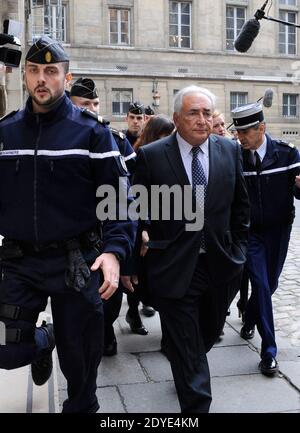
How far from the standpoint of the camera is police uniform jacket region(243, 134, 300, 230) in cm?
438

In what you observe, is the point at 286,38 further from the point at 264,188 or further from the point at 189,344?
the point at 189,344

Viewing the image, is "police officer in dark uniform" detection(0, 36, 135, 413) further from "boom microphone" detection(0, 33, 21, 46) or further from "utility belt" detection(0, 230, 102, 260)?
"boom microphone" detection(0, 33, 21, 46)

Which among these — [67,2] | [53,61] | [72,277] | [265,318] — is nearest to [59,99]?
[53,61]

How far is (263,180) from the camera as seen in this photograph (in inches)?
172

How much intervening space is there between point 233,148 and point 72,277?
124cm

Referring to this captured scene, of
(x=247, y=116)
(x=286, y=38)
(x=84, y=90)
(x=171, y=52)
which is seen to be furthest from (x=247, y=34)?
(x=286, y=38)

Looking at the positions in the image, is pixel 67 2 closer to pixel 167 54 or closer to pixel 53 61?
pixel 167 54

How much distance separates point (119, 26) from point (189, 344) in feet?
102

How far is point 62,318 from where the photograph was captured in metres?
3.01

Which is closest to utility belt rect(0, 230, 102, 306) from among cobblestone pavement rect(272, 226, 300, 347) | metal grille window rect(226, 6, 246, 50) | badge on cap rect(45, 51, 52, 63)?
badge on cap rect(45, 51, 52, 63)

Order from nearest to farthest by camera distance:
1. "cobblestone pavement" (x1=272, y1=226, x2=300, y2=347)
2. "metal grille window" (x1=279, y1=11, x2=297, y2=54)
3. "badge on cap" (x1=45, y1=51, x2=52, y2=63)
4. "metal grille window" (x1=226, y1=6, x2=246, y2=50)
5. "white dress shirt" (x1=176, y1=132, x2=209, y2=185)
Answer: "badge on cap" (x1=45, y1=51, x2=52, y2=63), "white dress shirt" (x1=176, y1=132, x2=209, y2=185), "cobblestone pavement" (x1=272, y1=226, x2=300, y2=347), "metal grille window" (x1=226, y1=6, x2=246, y2=50), "metal grille window" (x1=279, y1=11, x2=297, y2=54)

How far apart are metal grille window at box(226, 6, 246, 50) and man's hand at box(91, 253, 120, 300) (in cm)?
3303

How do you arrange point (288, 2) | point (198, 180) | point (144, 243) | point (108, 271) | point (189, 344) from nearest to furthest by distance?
point (108, 271) < point (189, 344) < point (198, 180) < point (144, 243) < point (288, 2)

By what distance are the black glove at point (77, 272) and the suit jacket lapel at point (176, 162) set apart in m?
0.72
